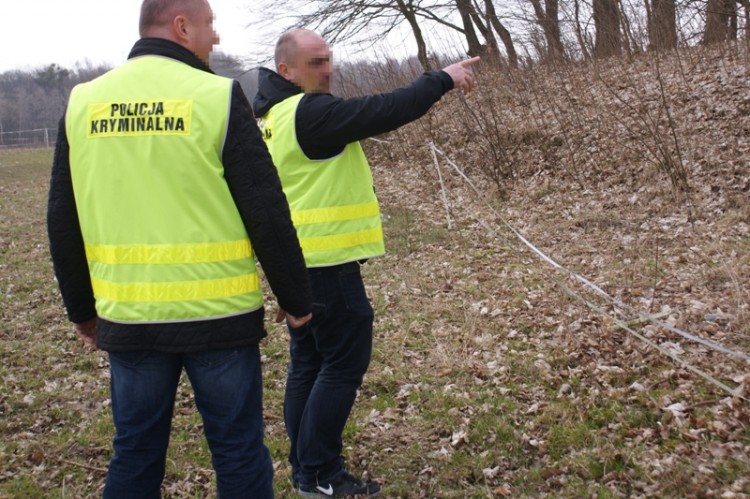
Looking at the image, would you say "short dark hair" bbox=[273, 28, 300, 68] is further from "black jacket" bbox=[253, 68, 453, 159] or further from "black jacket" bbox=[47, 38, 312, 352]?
"black jacket" bbox=[47, 38, 312, 352]

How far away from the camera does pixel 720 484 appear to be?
3111 millimetres

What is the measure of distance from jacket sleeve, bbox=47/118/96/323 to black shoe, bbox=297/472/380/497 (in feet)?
4.80

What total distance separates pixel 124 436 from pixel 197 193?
0.84 m

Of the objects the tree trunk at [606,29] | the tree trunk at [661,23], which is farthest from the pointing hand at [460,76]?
the tree trunk at [606,29]

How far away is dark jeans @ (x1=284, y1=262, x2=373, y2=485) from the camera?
304 cm

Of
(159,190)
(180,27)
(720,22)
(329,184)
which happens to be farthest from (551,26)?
(159,190)

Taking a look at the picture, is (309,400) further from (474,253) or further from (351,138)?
(474,253)

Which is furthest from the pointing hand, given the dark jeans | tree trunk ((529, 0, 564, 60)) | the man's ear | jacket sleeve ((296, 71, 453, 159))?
tree trunk ((529, 0, 564, 60))

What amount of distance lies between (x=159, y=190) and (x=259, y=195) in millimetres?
309

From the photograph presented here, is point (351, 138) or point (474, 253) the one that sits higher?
point (351, 138)

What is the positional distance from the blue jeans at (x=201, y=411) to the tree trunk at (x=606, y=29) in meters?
12.1

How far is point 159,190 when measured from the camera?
216 cm

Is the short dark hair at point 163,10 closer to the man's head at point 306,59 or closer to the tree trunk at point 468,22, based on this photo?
the man's head at point 306,59

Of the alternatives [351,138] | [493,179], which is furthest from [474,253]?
[351,138]
